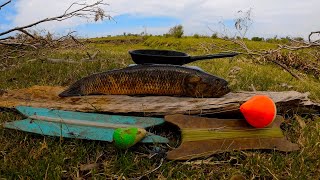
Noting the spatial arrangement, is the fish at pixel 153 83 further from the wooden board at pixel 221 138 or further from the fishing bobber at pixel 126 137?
the fishing bobber at pixel 126 137

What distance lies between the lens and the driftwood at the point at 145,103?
346cm

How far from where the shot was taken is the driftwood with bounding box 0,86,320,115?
346cm

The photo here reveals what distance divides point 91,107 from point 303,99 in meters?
2.14

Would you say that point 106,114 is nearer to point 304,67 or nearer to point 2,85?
point 2,85

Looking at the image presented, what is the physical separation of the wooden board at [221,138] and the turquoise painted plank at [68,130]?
0.21 metres

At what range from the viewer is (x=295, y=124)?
3707mm

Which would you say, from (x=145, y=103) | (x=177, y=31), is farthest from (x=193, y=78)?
(x=177, y=31)

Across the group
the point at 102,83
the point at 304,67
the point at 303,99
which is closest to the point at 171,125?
the point at 102,83

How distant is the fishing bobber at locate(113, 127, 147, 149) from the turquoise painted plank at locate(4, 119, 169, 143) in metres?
0.10

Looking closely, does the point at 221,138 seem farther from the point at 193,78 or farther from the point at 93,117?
the point at 93,117

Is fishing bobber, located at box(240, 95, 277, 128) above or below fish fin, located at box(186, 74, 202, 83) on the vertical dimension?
below

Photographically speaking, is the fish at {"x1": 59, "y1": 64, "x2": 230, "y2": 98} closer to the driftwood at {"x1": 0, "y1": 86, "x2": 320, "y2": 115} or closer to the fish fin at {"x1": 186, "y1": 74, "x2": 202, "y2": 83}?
the fish fin at {"x1": 186, "y1": 74, "x2": 202, "y2": 83}

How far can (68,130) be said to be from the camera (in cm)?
328

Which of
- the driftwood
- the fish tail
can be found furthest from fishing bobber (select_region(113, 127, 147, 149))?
the fish tail
